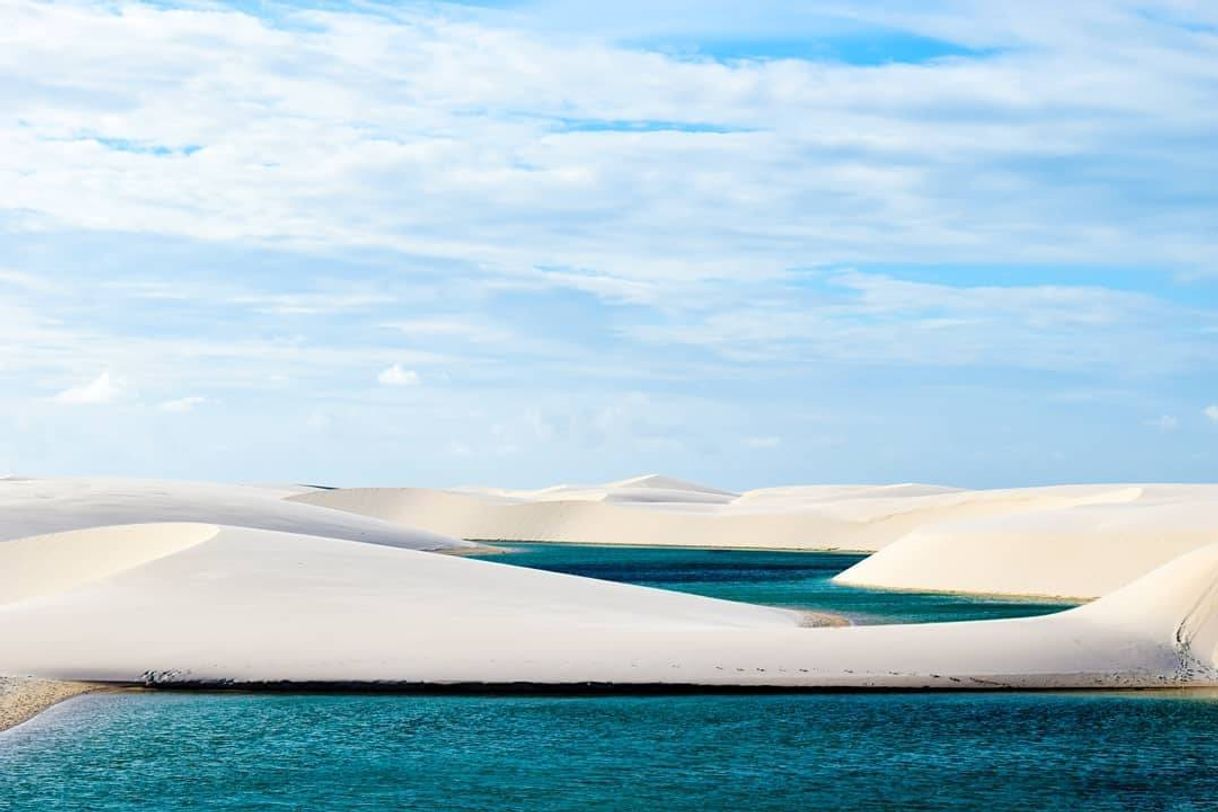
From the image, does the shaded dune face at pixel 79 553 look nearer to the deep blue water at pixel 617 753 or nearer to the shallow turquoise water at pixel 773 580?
the shallow turquoise water at pixel 773 580

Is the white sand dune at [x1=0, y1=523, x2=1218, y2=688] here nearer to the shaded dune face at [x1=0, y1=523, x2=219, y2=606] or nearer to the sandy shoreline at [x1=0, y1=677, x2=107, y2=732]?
→ the sandy shoreline at [x1=0, y1=677, x2=107, y2=732]

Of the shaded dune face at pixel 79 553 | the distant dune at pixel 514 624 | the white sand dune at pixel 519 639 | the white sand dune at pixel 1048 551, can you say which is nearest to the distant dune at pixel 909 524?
the white sand dune at pixel 1048 551

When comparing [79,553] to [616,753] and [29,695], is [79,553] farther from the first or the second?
[616,753]

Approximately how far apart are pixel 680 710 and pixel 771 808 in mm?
7370

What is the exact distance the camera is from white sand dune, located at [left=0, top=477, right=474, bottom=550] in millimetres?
72312

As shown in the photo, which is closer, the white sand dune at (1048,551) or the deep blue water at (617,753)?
the deep blue water at (617,753)

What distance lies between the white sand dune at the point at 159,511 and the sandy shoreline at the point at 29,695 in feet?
136

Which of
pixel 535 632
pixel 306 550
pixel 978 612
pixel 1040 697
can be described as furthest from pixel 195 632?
pixel 978 612

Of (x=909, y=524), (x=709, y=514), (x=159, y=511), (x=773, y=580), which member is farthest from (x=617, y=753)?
(x=709, y=514)

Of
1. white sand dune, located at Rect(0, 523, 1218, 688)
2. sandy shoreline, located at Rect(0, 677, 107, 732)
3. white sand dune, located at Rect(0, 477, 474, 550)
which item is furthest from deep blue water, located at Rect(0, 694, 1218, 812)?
white sand dune, located at Rect(0, 477, 474, 550)

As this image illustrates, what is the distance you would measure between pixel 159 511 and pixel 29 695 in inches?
2093

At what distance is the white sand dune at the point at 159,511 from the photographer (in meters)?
72.3

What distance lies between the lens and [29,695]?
26.8 meters

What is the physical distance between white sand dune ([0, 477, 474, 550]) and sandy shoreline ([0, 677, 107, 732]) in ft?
136
